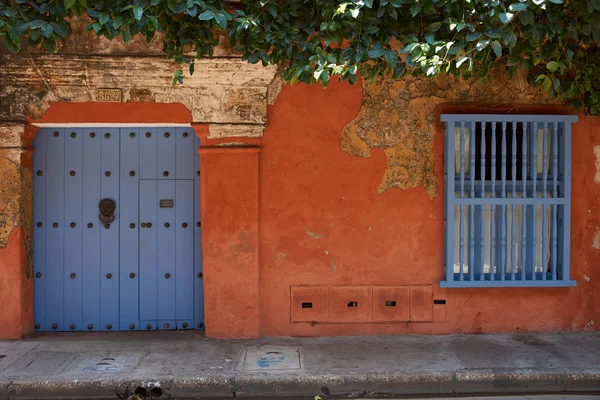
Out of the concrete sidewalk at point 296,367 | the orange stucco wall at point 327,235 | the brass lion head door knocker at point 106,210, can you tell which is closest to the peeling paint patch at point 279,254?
the orange stucco wall at point 327,235

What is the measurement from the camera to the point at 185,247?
207 inches

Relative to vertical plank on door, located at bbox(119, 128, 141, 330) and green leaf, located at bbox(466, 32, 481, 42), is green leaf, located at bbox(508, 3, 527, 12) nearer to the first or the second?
green leaf, located at bbox(466, 32, 481, 42)

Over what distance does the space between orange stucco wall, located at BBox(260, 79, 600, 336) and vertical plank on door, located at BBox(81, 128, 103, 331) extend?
62.5 inches

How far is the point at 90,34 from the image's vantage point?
15.6 feet

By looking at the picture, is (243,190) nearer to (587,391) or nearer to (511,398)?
(511,398)

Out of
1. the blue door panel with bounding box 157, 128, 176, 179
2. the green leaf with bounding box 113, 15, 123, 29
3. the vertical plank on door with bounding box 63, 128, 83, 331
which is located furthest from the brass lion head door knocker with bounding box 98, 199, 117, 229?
the green leaf with bounding box 113, 15, 123, 29

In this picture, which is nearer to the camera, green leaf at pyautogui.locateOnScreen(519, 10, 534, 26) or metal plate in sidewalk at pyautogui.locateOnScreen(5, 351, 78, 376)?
green leaf at pyautogui.locateOnScreen(519, 10, 534, 26)

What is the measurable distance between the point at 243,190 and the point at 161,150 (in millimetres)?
953

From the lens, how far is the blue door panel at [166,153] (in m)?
5.22

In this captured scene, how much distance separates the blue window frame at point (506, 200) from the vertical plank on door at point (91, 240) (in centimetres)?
325

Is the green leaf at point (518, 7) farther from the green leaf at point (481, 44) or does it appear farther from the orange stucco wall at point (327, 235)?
the orange stucco wall at point (327, 235)

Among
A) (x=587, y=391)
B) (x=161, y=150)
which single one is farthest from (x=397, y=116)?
(x=587, y=391)

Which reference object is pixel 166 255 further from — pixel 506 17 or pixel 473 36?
pixel 506 17

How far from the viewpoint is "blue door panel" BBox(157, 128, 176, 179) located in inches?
205
